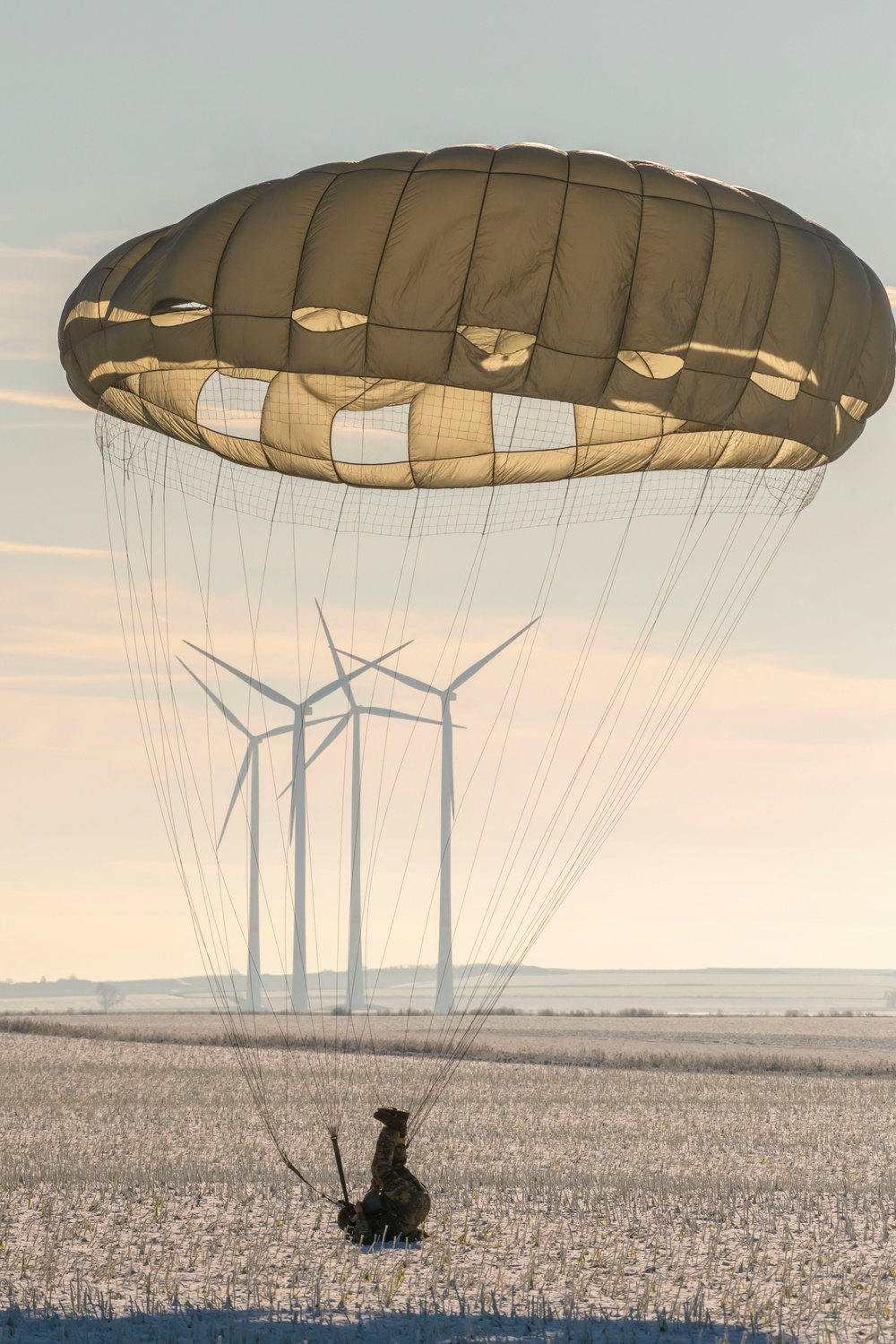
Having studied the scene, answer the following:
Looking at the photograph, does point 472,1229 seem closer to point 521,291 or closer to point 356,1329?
point 356,1329

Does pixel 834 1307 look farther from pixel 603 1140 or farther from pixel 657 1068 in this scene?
pixel 657 1068

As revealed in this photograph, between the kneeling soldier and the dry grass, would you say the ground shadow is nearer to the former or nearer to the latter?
the kneeling soldier

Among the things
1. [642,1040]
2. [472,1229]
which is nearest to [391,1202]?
[472,1229]

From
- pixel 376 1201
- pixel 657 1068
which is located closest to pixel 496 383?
pixel 376 1201

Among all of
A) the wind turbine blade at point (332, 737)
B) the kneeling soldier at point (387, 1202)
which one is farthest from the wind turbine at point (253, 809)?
the kneeling soldier at point (387, 1202)

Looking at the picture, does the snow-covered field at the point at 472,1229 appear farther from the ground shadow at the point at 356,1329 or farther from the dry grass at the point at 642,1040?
the dry grass at the point at 642,1040

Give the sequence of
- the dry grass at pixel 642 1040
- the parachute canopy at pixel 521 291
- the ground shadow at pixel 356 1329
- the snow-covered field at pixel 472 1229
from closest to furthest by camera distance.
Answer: the ground shadow at pixel 356 1329
the snow-covered field at pixel 472 1229
the parachute canopy at pixel 521 291
the dry grass at pixel 642 1040

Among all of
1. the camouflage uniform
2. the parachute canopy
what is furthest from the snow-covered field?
the parachute canopy
